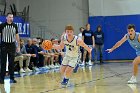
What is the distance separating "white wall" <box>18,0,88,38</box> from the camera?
2327 centimetres

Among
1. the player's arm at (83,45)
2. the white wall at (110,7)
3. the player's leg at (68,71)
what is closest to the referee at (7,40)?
the player's leg at (68,71)

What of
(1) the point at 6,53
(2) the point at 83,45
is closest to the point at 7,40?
(1) the point at 6,53

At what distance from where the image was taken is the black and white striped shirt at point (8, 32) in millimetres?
9711

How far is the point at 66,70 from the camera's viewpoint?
342 inches

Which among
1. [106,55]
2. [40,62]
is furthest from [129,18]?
[40,62]

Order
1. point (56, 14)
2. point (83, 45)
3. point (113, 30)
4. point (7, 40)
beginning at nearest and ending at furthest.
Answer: point (83, 45), point (7, 40), point (113, 30), point (56, 14)

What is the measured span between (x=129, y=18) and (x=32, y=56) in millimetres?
9799

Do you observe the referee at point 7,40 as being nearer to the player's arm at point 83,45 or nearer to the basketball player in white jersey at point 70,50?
the basketball player in white jersey at point 70,50

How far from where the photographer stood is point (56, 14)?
936 inches

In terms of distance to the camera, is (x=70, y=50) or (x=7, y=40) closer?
(x=70, y=50)

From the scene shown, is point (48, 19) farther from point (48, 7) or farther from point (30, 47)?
point (30, 47)

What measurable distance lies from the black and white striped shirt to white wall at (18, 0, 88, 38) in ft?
44.3

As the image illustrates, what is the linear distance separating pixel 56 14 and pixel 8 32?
14186 millimetres

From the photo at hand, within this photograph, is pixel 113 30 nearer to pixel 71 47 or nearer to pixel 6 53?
pixel 6 53
